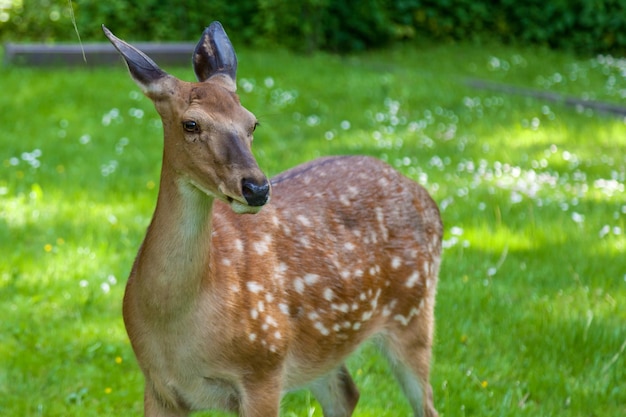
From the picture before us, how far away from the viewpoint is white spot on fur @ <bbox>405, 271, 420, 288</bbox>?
172 inches

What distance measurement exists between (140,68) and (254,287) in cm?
95

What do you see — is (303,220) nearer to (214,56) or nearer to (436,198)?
(214,56)

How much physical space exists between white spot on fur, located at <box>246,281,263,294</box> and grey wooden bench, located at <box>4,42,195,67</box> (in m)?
9.44

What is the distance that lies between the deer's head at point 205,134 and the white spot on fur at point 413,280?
134 cm

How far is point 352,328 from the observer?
4.15 m

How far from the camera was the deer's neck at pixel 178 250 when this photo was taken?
3.40 metres

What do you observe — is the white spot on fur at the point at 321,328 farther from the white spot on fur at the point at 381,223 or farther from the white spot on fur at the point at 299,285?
the white spot on fur at the point at 381,223

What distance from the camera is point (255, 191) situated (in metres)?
3.06

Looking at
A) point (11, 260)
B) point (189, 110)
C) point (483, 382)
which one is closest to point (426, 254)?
point (483, 382)

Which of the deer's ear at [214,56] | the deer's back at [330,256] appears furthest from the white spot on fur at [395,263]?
the deer's ear at [214,56]

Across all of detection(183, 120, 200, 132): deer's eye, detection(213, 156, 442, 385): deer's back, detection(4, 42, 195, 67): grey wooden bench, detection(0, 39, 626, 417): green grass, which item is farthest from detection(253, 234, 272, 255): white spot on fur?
detection(4, 42, 195, 67): grey wooden bench

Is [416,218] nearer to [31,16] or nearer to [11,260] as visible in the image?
[11,260]

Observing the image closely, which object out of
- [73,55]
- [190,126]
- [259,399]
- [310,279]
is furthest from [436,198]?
[73,55]

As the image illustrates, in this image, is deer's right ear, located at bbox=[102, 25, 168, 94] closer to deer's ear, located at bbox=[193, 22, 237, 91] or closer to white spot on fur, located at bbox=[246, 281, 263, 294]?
deer's ear, located at bbox=[193, 22, 237, 91]
